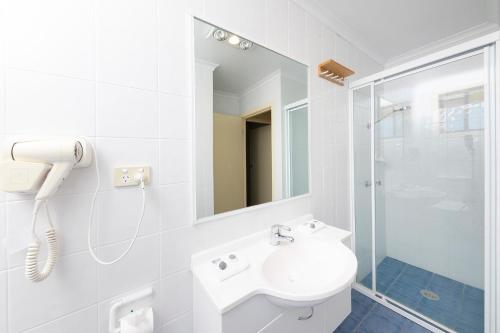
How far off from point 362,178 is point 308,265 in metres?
1.15

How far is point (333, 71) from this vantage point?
148 cm

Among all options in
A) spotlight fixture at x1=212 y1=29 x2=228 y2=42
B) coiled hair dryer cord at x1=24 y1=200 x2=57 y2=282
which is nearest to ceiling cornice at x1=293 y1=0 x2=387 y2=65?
spotlight fixture at x1=212 y1=29 x2=228 y2=42

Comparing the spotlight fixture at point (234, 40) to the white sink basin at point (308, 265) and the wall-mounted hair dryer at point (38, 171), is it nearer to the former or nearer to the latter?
the wall-mounted hair dryer at point (38, 171)

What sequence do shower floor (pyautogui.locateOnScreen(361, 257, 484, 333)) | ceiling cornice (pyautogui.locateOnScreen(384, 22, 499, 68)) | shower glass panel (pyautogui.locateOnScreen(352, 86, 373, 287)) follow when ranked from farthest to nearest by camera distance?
1. shower glass panel (pyautogui.locateOnScreen(352, 86, 373, 287))
2. ceiling cornice (pyautogui.locateOnScreen(384, 22, 499, 68))
3. shower floor (pyautogui.locateOnScreen(361, 257, 484, 333))

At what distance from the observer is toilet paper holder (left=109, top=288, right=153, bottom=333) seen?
2.19 feet

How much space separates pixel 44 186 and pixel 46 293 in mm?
356

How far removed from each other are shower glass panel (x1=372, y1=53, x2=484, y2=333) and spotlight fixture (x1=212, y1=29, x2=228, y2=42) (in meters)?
1.45

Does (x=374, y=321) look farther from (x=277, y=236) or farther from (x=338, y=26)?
(x=338, y=26)

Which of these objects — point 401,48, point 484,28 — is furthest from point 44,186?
point 484,28

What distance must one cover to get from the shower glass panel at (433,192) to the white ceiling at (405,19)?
1.70 ft

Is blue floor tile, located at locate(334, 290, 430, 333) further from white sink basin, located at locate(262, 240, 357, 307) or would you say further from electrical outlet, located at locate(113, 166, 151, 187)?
electrical outlet, located at locate(113, 166, 151, 187)

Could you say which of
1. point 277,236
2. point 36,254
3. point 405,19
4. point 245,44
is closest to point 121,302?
point 36,254

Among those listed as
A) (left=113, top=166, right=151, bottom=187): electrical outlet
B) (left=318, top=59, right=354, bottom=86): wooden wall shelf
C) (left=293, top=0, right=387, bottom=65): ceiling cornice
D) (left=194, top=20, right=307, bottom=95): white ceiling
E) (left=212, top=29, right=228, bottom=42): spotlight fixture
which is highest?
(left=293, top=0, right=387, bottom=65): ceiling cornice

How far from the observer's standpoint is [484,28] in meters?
1.64
